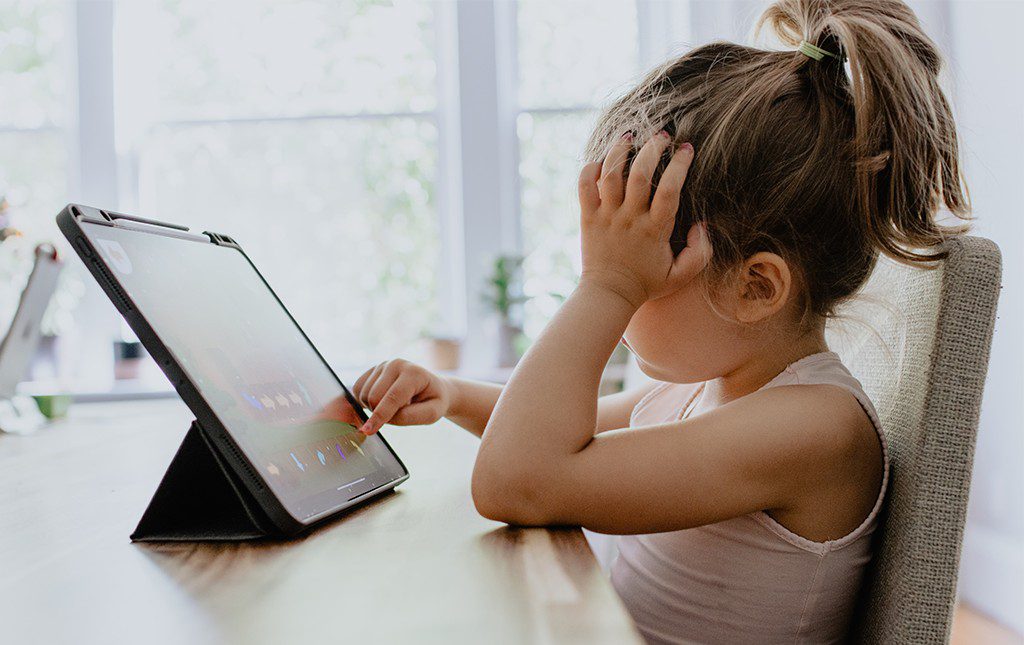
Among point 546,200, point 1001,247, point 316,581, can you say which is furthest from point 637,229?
point 546,200

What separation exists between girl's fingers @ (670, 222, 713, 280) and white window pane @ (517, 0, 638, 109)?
2.35m

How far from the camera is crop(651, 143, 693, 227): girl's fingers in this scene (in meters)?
0.75

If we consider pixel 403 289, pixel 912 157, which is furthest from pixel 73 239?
pixel 403 289

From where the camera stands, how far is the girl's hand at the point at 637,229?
0.76m

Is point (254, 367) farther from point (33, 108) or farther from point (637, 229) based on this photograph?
point (33, 108)

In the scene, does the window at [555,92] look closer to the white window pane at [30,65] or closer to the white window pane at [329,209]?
the white window pane at [329,209]

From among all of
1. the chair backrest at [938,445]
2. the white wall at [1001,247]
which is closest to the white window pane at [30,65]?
the white wall at [1001,247]

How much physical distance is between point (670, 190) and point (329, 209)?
249 centimetres

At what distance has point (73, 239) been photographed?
59 cm

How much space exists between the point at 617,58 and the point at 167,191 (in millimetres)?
1552

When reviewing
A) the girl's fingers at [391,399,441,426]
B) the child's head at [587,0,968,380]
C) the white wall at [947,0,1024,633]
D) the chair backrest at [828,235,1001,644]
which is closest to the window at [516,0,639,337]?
the white wall at [947,0,1024,633]

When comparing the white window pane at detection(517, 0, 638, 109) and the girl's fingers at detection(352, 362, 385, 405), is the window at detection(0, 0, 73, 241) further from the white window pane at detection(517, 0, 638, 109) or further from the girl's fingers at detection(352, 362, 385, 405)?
the girl's fingers at detection(352, 362, 385, 405)

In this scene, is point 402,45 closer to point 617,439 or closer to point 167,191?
point 167,191

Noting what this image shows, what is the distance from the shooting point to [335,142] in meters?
3.10
